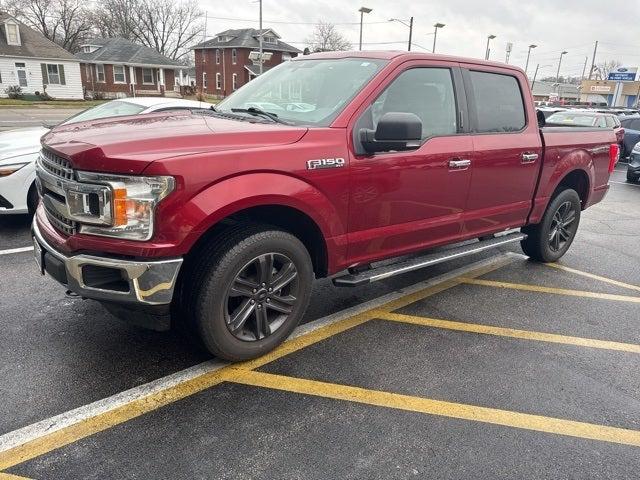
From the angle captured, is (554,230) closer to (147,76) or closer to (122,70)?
(122,70)

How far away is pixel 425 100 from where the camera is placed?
393 cm

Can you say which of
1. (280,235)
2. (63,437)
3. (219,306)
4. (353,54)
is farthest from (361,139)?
(63,437)

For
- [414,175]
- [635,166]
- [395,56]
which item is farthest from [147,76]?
[414,175]

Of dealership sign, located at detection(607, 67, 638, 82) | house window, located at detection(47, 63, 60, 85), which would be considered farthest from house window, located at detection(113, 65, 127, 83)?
dealership sign, located at detection(607, 67, 638, 82)

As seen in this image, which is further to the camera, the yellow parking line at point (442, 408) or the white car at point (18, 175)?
the white car at point (18, 175)

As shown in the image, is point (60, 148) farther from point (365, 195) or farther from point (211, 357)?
point (365, 195)

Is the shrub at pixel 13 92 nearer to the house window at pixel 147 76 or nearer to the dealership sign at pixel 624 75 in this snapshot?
the house window at pixel 147 76

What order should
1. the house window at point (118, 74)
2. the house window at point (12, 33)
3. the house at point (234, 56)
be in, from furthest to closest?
1. the house at point (234, 56)
2. the house window at point (118, 74)
3. the house window at point (12, 33)

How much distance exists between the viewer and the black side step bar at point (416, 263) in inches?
141

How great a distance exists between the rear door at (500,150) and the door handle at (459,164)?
0.34 ft

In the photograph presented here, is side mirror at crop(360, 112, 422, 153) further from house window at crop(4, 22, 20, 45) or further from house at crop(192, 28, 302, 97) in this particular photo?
house at crop(192, 28, 302, 97)

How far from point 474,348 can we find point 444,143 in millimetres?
1558

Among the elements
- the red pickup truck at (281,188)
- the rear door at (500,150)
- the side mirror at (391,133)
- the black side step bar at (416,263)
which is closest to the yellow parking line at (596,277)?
the black side step bar at (416,263)

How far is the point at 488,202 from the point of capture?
4.47 metres
